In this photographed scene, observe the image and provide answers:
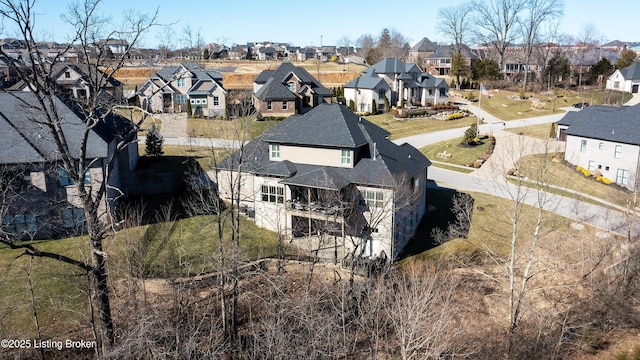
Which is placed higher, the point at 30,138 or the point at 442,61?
the point at 442,61

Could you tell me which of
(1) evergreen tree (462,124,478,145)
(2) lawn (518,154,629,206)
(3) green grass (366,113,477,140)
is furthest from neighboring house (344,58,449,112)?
(2) lawn (518,154,629,206)

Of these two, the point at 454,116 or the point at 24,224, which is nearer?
the point at 24,224

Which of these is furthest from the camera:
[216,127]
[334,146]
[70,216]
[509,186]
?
[216,127]

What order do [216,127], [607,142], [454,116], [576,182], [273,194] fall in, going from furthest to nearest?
[454,116] < [216,127] < [607,142] < [576,182] < [273,194]

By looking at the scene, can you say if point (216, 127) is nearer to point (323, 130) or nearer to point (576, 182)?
point (323, 130)

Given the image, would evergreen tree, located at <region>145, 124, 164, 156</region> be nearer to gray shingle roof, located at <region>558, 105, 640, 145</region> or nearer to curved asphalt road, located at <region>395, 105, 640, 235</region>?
curved asphalt road, located at <region>395, 105, 640, 235</region>

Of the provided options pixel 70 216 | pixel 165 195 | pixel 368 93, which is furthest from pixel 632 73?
pixel 70 216

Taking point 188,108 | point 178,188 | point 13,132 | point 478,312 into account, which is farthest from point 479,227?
point 188,108

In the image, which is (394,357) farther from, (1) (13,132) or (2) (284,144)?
(1) (13,132)
